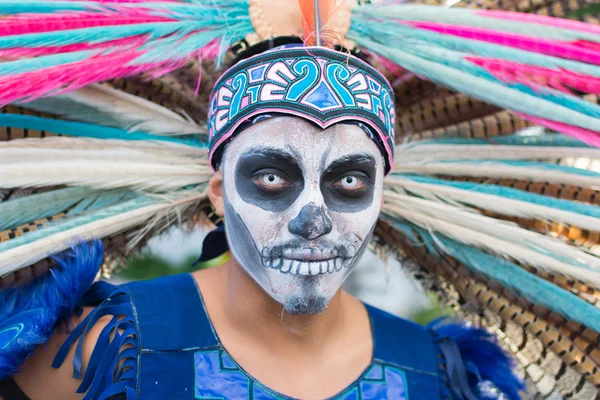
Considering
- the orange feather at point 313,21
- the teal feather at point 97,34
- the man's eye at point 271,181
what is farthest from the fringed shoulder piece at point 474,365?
the teal feather at point 97,34

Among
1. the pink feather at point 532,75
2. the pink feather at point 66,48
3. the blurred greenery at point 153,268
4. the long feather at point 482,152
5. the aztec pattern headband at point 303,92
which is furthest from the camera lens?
the blurred greenery at point 153,268

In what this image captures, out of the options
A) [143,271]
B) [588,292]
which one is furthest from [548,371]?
[143,271]

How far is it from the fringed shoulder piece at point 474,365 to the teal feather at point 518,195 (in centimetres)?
47

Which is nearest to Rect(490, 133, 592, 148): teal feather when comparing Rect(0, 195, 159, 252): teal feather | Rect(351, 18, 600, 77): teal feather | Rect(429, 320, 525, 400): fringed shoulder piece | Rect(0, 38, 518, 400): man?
Rect(351, 18, 600, 77): teal feather

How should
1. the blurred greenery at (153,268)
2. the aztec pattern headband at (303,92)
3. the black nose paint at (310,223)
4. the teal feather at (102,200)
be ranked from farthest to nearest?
the blurred greenery at (153,268)
the teal feather at (102,200)
the aztec pattern headband at (303,92)
the black nose paint at (310,223)

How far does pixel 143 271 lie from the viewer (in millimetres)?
5410

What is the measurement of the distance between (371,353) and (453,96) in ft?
3.16

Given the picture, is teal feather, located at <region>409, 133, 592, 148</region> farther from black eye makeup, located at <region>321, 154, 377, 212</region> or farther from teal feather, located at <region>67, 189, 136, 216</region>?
teal feather, located at <region>67, 189, 136, 216</region>

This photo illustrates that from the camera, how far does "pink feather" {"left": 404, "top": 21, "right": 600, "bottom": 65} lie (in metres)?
2.38

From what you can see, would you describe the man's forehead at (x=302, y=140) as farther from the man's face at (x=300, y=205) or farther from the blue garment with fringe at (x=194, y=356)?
the blue garment with fringe at (x=194, y=356)

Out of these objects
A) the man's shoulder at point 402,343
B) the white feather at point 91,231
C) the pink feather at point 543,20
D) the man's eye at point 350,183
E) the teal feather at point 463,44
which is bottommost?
the man's shoulder at point 402,343

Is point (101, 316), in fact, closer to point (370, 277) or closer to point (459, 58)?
point (459, 58)

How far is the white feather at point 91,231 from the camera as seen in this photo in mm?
2242

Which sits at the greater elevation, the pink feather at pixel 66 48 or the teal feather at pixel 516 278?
the pink feather at pixel 66 48
